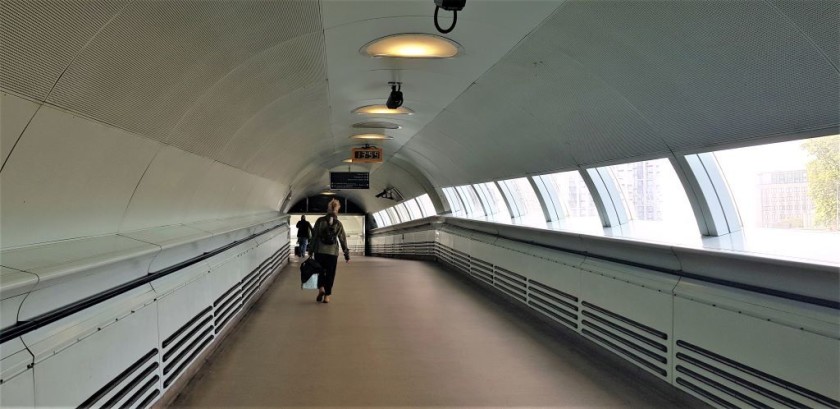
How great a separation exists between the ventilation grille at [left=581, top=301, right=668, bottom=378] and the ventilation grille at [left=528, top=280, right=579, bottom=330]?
0.31 m

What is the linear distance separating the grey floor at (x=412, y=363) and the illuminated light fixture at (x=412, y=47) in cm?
340

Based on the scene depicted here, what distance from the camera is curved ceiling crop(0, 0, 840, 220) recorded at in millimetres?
3254

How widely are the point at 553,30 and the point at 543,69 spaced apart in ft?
3.15

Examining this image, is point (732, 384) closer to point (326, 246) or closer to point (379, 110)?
point (326, 246)

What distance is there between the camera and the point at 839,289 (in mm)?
3369

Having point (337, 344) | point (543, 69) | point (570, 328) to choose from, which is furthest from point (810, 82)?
point (337, 344)

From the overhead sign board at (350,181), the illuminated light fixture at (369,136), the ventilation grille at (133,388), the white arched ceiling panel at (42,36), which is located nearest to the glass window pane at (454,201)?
the overhead sign board at (350,181)

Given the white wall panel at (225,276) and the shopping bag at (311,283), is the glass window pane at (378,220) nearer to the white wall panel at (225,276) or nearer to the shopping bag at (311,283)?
the shopping bag at (311,283)

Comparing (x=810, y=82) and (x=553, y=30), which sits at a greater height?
(x=553, y=30)

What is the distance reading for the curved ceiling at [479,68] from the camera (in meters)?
3.25

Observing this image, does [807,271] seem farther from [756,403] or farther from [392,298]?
[392,298]

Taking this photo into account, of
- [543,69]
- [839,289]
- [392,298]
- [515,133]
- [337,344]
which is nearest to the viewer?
[839,289]

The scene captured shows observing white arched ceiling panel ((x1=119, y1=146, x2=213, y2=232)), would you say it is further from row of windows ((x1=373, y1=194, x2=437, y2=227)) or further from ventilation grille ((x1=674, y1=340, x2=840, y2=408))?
row of windows ((x1=373, y1=194, x2=437, y2=227))

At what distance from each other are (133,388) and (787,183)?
19.8ft
